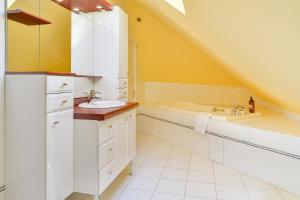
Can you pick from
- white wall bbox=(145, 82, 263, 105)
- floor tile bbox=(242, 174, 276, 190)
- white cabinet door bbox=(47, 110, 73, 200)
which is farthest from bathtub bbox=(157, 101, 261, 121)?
white cabinet door bbox=(47, 110, 73, 200)

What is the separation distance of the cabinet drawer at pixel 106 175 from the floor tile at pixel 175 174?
745mm

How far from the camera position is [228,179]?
2475 millimetres

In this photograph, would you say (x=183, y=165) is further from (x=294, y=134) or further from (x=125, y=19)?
(x=125, y=19)

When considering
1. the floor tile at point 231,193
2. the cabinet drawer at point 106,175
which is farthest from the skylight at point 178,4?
the floor tile at point 231,193

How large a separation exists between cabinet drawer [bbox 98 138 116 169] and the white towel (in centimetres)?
147

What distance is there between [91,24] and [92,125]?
5.09 ft

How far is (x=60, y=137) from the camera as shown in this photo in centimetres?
161

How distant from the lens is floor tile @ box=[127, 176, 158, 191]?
2.28 m

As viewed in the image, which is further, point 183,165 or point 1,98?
point 183,165

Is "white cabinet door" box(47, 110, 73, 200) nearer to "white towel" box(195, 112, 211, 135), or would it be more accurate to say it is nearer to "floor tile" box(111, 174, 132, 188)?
"floor tile" box(111, 174, 132, 188)

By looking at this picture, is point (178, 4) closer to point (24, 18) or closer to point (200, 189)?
point (24, 18)

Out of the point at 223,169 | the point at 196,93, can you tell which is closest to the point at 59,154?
the point at 223,169

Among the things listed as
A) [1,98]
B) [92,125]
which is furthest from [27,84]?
[92,125]

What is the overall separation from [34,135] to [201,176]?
1768mm
